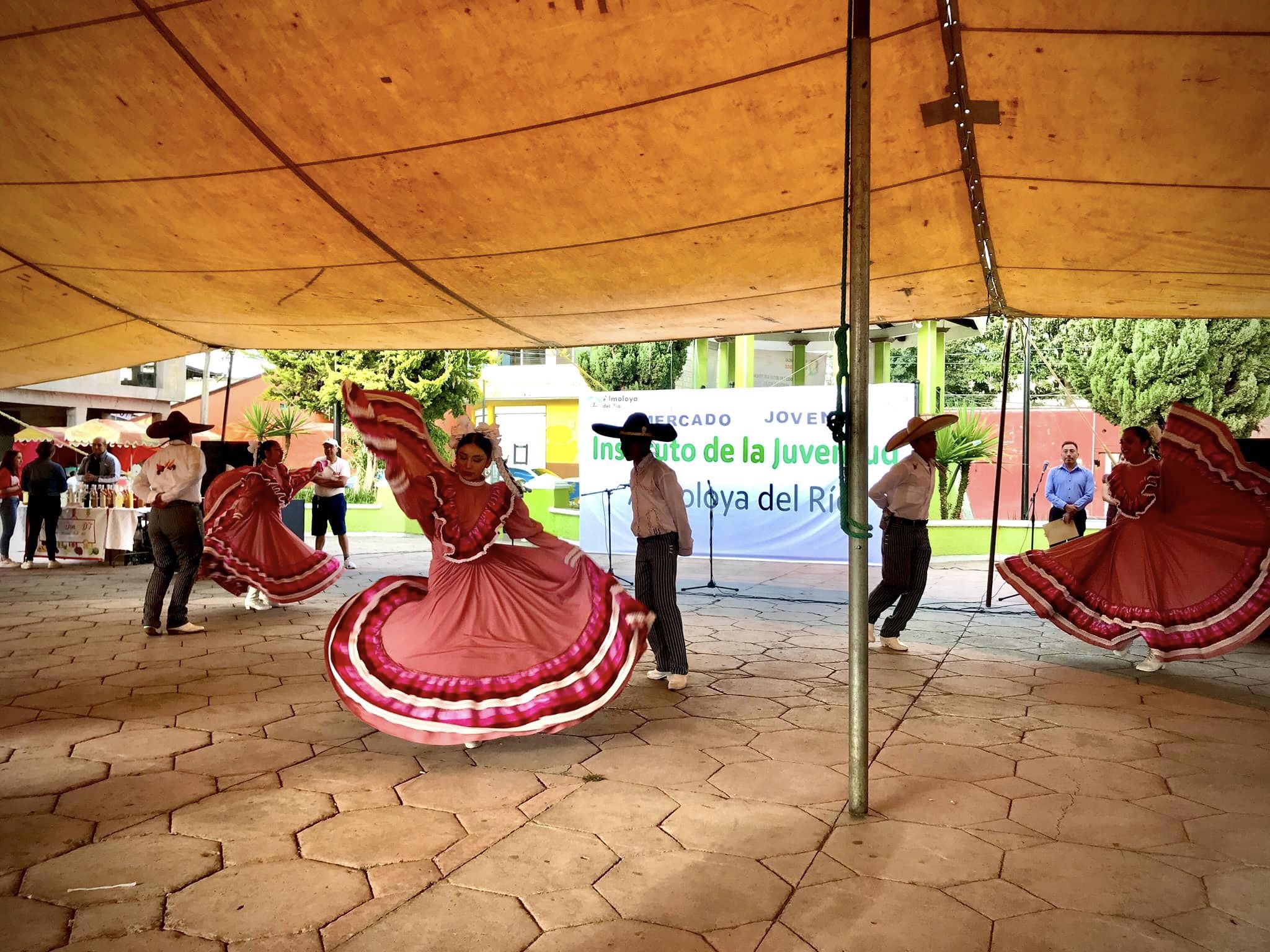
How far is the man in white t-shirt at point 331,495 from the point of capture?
9148mm

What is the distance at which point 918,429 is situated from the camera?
5.67 meters

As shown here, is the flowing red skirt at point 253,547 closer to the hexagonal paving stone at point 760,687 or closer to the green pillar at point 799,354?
the hexagonal paving stone at point 760,687

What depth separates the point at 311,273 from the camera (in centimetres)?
536

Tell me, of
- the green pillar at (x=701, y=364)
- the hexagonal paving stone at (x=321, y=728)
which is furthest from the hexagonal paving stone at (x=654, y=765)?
the green pillar at (x=701, y=364)

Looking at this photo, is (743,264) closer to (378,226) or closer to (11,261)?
(378,226)

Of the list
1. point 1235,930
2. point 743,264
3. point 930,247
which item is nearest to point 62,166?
point 743,264

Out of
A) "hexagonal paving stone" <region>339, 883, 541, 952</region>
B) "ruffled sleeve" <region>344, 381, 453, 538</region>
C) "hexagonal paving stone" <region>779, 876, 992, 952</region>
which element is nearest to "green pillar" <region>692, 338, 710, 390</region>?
"ruffled sleeve" <region>344, 381, 453, 538</region>

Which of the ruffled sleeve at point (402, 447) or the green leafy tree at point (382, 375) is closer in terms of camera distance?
the ruffled sleeve at point (402, 447)

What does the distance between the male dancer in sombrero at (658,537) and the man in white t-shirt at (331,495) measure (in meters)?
4.73

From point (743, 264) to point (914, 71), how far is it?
6.45ft

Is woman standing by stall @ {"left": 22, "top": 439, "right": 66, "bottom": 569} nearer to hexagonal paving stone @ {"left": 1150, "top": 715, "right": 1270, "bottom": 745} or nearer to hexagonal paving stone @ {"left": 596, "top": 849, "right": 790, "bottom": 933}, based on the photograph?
hexagonal paving stone @ {"left": 596, "top": 849, "right": 790, "bottom": 933}

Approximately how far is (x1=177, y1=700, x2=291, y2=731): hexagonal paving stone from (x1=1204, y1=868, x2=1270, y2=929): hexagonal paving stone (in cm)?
356

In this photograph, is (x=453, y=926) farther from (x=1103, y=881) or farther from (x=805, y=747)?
(x=805, y=747)

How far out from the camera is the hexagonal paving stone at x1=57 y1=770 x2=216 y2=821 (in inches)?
121
